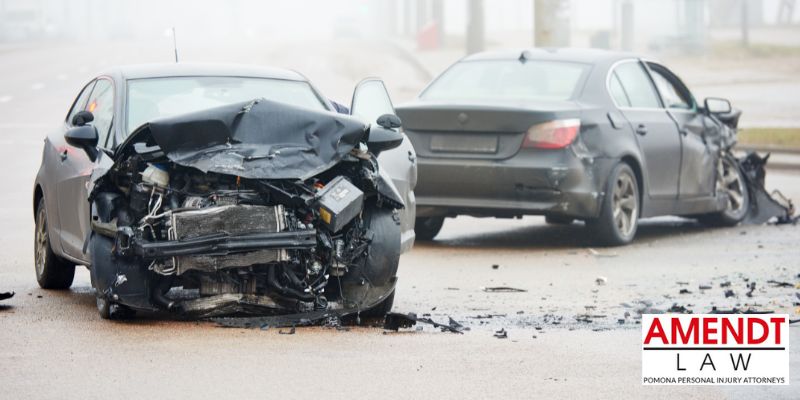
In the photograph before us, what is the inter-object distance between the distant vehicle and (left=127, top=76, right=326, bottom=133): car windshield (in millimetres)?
2875

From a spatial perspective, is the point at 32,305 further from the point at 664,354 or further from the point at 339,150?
the point at 664,354

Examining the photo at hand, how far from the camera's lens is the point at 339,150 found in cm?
795

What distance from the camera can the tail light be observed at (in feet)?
39.2

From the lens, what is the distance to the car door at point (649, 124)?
12.9m

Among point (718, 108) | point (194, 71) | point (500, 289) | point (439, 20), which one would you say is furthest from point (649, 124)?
point (439, 20)

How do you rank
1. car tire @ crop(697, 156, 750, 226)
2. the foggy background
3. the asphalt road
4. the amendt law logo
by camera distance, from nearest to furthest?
1. the asphalt road
2. the amendt law logo
3. car tire @ crop(697, 156, 750, 226)
4. the foggy background

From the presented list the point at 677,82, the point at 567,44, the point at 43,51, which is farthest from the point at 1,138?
the point at 43,51

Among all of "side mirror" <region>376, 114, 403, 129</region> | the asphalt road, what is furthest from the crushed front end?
"side mirror" <region>376, 114, 403, 129</region>

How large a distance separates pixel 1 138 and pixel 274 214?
57.4ft

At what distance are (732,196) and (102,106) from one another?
23.7 ft

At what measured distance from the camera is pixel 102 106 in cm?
935

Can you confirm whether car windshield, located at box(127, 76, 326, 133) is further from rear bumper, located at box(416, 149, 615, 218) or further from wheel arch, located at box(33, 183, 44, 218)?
rear bumper, located at box(416, 149, 615, 218)

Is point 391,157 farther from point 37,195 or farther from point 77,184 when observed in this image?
point 37,195

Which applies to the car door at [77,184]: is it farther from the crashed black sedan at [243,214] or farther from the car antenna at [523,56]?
the car antenna at [523,56]
